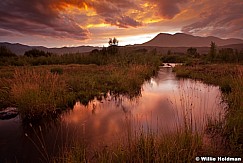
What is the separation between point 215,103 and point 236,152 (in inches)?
181

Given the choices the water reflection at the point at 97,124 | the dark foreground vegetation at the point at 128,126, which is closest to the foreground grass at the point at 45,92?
the dark foreground vegetation at the point at 128,126

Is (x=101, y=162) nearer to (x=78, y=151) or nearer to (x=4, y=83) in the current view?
(x=78, y=151)

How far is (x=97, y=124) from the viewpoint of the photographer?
5785 millimetres

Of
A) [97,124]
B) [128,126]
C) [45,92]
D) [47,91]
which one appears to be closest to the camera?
[128,126]

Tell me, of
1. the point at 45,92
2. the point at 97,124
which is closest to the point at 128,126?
the point at 97,124

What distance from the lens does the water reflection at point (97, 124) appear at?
4.36m

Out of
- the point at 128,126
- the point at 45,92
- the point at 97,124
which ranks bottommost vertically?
the point at 97,124

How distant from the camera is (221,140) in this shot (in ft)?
13.9

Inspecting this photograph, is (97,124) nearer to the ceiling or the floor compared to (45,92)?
nearer to the floor

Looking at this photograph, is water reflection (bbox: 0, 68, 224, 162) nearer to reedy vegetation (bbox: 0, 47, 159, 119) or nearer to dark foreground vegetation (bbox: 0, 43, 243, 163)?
dark foreground vegetation (bbox: 0, 43, 243, 163)

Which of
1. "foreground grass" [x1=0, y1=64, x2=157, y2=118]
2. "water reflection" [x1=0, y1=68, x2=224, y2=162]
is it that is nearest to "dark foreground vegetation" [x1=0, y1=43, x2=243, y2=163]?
"foreground grass" [x1=0, y1=64, x2=157, y2=118]

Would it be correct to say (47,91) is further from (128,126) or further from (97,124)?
(128,126)

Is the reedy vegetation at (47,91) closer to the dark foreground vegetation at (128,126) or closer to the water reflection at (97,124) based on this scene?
the dark foreground vegetation at (128,126)

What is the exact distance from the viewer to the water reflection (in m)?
4.36
